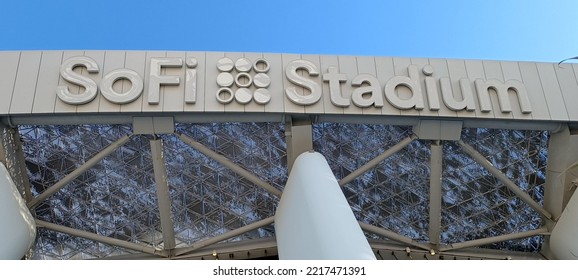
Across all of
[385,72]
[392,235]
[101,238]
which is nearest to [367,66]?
[385,72]

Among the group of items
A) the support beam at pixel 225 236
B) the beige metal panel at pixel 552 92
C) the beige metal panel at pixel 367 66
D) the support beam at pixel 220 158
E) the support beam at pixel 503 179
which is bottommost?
the support beam at pixel 225 236

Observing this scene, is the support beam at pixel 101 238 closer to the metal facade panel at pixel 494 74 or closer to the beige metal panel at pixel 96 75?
the beige metal panel at pixel 96 75

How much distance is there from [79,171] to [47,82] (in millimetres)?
2598

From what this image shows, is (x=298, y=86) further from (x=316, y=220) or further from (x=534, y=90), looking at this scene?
(x=534, y=90)

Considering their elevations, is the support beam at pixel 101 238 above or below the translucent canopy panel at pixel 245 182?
below

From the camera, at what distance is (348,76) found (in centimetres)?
1184

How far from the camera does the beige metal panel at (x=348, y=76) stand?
11352 mm

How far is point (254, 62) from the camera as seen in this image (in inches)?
460

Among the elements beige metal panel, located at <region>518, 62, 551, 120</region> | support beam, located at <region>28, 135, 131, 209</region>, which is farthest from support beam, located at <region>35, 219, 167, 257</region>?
beige metal panel, located at <region>518, 62, 551, 120</region>

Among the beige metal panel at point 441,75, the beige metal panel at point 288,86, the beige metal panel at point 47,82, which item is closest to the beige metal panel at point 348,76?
the beige metal panel at point 288,86

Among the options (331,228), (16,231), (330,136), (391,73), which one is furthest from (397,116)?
(16,231)

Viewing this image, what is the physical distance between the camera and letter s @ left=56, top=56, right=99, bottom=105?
10711 mm

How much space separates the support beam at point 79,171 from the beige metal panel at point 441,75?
756 cm

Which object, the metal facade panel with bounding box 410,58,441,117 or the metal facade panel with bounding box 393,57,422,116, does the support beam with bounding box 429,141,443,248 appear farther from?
the metal facade panel with bounding box 393,57,422,116
